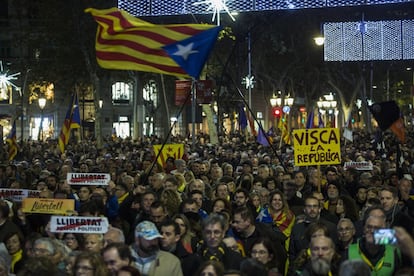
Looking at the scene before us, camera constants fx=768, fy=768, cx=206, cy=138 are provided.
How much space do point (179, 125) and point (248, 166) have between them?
196ft

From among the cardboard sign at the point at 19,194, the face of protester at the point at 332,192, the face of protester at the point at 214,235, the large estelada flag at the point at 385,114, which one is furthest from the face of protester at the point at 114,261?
the large estelada flag at the point at 385,114

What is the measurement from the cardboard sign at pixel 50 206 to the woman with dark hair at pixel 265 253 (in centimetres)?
318

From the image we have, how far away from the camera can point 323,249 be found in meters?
6.92

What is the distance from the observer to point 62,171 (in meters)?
16.2

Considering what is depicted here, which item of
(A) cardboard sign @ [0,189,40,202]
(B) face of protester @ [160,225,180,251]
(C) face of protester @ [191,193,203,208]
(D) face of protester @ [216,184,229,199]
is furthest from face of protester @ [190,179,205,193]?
(B) face of protester @ [160,225,180,251]

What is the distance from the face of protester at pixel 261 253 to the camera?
23.8 feet

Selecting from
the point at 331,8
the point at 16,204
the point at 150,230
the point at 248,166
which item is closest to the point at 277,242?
the point at 150,230

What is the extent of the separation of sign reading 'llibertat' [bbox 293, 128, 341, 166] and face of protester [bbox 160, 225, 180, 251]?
261 inches

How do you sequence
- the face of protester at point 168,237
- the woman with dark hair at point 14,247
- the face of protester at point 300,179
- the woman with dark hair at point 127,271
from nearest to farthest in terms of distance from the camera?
1. the woman with dark hair at point 127,271
2. the face of protester at point 168,237
3. the woman with dark hair at point 14,247
4. the face of protester at point 300,179

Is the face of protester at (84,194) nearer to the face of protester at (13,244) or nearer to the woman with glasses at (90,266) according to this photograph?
the face of protester at (13,244)

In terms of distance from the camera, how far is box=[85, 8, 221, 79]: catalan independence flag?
11.5m

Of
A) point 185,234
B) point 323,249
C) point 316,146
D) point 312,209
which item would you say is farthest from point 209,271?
point 316,146

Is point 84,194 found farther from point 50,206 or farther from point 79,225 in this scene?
point 79,225

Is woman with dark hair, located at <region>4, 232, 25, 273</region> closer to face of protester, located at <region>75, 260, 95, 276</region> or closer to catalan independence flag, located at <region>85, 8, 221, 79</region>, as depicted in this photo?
face of protester, located at <region>75, 260, 95, 276</region>
